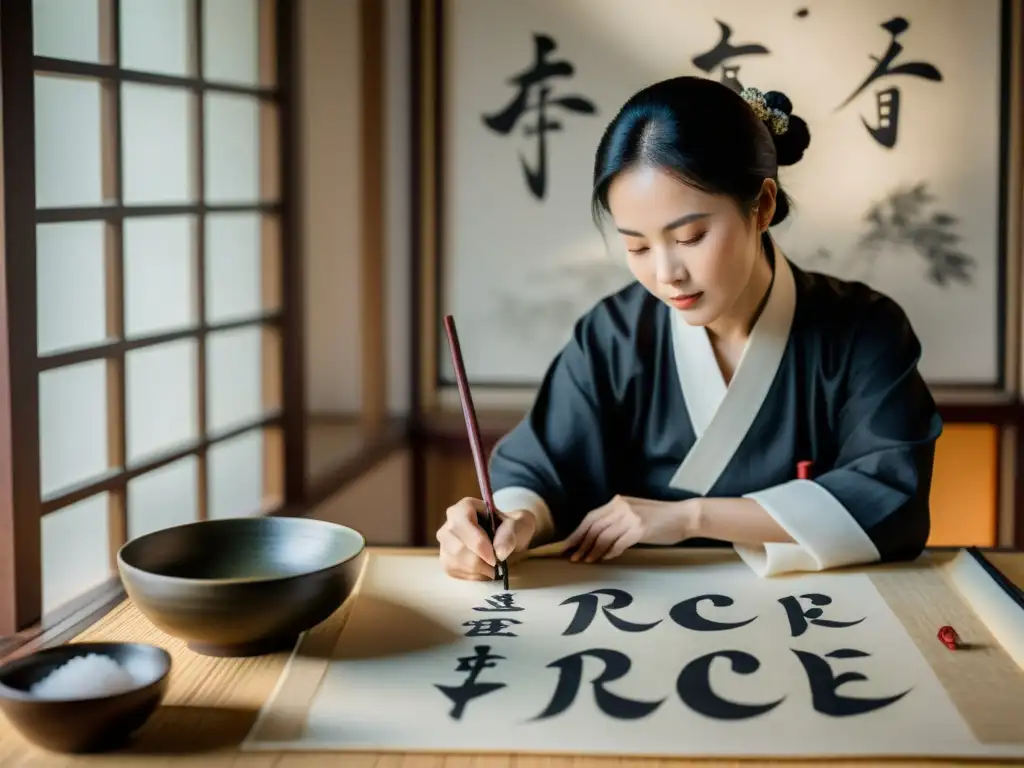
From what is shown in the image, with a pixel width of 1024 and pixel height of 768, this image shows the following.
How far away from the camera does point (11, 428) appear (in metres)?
1.64

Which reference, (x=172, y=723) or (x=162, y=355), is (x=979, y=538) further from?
(x=172, y=723)

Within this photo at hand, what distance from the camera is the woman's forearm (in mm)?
1671

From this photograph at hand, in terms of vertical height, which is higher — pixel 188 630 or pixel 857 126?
pixel 857 126

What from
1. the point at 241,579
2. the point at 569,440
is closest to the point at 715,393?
the point at 569,440

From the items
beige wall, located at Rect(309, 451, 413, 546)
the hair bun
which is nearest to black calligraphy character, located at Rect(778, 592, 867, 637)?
the hair bun

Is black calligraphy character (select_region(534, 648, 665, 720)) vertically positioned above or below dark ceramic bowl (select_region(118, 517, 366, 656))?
below

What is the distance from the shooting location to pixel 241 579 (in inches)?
48.1

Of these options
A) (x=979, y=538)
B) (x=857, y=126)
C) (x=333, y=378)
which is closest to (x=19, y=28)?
(x=333, y=378)

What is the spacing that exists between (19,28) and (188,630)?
0.91 metres

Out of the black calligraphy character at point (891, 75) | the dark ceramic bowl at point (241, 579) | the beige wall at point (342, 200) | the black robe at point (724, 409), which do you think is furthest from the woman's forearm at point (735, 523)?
the black calligraphy character at point (891, 75)

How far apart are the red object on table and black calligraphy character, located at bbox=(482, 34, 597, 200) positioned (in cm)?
259

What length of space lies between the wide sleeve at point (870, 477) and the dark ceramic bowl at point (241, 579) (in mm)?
600

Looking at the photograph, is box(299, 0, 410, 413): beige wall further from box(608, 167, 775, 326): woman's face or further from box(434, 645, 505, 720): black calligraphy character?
box(434, 645, 505, 720): black calligraphy character

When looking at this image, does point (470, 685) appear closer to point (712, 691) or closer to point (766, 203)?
point (712, 691)
